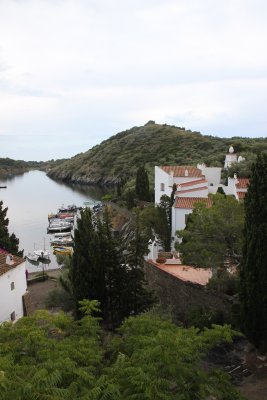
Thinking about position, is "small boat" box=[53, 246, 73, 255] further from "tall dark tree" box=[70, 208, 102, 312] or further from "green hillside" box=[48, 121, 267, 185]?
"tall dark tree" box=[70, 208, 102, 312]

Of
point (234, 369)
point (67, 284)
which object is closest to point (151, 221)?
point (67, 284)

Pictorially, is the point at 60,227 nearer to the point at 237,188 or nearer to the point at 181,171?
the point at 181,171

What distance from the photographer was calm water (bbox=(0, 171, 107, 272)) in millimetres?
61344

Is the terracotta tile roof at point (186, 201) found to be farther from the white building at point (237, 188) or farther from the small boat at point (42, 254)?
the small boat at point (42, 254)

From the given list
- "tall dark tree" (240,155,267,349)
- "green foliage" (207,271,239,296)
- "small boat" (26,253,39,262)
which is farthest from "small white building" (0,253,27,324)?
"small boat" (26,253,39,262)

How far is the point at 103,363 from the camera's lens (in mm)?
10102

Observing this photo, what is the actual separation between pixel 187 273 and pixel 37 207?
74.9 metres

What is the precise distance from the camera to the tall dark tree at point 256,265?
15.2 metres

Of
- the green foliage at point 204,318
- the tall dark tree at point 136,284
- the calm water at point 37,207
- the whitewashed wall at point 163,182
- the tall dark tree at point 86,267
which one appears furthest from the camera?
the calm water at point 37,207

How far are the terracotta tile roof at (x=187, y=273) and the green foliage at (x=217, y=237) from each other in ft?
9.33

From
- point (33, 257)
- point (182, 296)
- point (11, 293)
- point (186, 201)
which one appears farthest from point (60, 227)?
point (182, 296)

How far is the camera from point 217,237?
63.7 feet

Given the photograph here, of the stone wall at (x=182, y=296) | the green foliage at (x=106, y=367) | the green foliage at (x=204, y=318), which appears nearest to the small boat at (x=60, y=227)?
the stone wall at (x=182, y=296)

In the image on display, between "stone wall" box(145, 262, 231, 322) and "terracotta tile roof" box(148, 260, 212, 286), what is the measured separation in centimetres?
35
